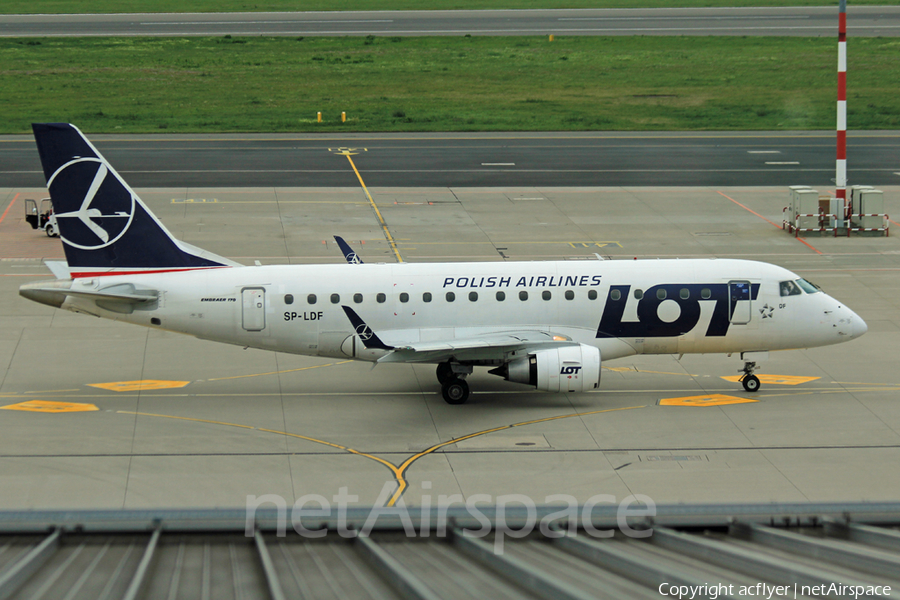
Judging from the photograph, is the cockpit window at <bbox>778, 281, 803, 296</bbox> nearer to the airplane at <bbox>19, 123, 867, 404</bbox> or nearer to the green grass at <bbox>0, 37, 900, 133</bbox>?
the airplane at <bbox>19, 123, 867, 404</bbox>

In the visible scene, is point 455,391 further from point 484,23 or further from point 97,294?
point 484,23

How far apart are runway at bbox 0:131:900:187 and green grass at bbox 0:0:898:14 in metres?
67.5

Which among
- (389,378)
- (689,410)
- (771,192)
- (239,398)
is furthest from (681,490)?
(771,192)

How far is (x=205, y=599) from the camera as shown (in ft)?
28.3

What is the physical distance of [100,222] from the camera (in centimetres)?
2928

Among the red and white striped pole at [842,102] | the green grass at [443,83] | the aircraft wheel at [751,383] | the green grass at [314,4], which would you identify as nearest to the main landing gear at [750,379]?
the aircraft wheel at [751,383]

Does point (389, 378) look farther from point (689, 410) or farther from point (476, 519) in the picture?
point (476, 519)

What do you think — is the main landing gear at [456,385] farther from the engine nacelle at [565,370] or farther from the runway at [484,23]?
the runway at [484,23]

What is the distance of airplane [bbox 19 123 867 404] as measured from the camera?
28984 mm

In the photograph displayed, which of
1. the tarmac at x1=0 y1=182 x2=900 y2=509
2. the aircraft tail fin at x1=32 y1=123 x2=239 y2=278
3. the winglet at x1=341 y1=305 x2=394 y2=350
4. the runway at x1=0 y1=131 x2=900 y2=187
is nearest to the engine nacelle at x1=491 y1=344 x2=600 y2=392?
the tarmac at x1=0 y1=182 x2=900 y2=509

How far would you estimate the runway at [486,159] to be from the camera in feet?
206

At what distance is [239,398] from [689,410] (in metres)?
13.0

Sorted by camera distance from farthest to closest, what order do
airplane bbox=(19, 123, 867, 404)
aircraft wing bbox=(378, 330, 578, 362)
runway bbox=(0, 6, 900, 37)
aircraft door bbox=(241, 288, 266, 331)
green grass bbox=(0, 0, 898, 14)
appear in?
green grass bbox=(0, 0, 898, 14)
runway bbox=(0, 6, 900, 37)
aircraft door bbox=(241, 288, 266, 331)
airplane bbox=(19, 123, 867, 404)
aircraft wing bbox=(378, 330, 578, 362)

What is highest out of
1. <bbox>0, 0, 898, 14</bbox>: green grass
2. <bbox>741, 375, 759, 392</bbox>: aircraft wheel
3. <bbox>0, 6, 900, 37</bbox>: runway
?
<bbox>0, 0, 898, 14</bbox>: green grass
